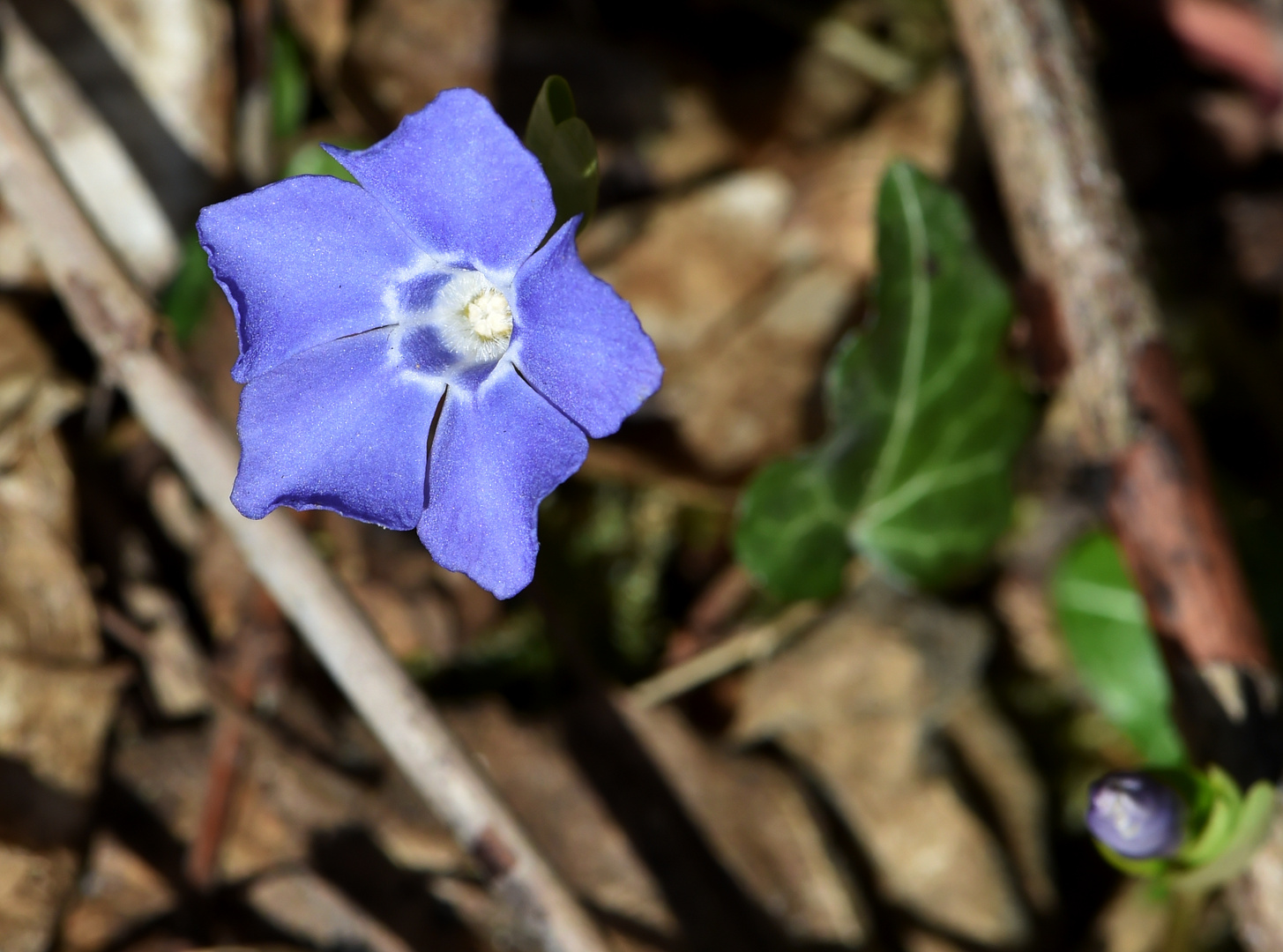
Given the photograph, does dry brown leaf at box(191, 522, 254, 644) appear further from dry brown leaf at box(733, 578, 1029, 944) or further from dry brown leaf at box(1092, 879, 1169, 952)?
dry brown leaf at box(1092, 879, 1169, 952)

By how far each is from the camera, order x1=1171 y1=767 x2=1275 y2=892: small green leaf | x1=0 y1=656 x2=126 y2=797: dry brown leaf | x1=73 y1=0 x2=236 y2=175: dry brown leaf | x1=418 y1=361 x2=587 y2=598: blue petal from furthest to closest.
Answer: x1=73 y1=0 x2=236 y2=175: dry brown leaf, x1=0 y1=656 x2=126 y2=797: dry brown leaf, x1=1171 y1=767 x2=1275 y2=892: small green leaf, x1=418 y1=361 x2=587 y2=598: blue petal

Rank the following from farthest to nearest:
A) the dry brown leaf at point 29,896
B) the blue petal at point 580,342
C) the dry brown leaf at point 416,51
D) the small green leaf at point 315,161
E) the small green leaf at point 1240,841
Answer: the dry brown leaf at point 416,51, the small green leaf at point 315,161, the dry brown leaf at point 29,896, the small green leaf at point 1240,841, the blue petal at point 580,342

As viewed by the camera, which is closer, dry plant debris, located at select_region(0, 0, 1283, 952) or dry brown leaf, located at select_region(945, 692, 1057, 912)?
dry plant debris, located at select_region(0, 0, 1283, 952)

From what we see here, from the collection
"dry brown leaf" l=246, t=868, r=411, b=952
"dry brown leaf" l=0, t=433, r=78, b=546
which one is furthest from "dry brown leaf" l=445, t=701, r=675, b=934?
"dry brown leaf" l=0, t=433, r=78, b=546

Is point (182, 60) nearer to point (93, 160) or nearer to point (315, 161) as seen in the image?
point (93, 160)

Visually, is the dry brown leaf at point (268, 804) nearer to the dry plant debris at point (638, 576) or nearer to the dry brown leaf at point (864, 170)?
the dry plant debris at point (638, 576)

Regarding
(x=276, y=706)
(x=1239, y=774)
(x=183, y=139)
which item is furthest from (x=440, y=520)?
(x=183, y=139)

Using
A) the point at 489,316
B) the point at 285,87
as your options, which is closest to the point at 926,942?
the point at 489,316

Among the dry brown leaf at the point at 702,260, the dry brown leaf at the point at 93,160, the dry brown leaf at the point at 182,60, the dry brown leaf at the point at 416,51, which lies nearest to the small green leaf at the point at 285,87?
the dry brown leaf at the point at 182,60
